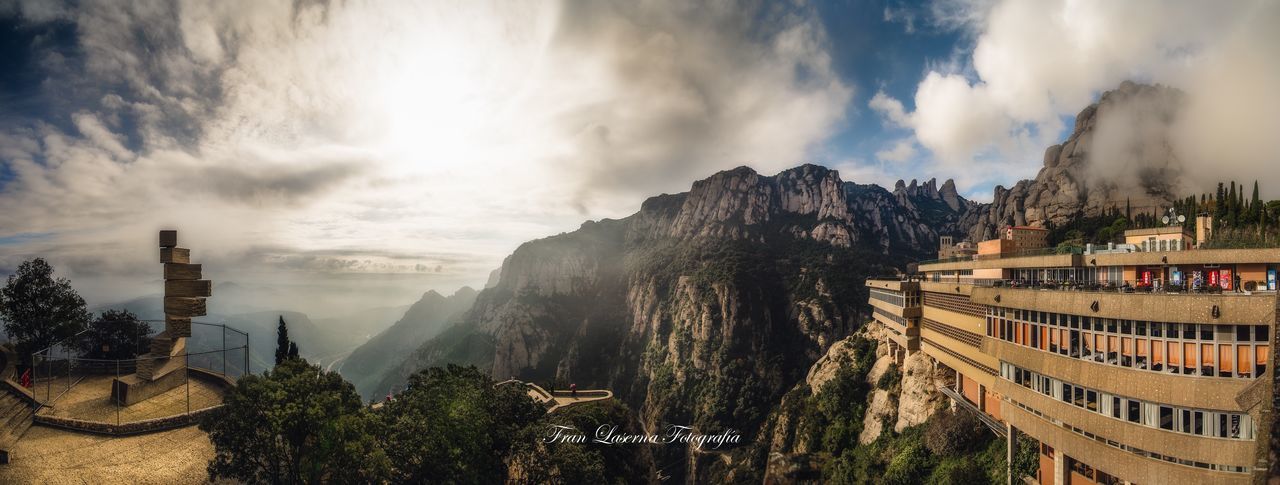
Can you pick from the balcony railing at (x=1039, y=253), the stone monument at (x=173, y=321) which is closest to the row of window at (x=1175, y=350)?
the balcony railing at (x=1039, y=253)

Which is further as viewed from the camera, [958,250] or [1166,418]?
[958,250]

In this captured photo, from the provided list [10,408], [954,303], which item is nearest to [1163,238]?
[954,303]

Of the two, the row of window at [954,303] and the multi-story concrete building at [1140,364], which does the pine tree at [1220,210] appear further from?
the multi-story concrete building at [1140,364]

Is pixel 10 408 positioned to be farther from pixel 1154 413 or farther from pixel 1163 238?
pixel 1163 238

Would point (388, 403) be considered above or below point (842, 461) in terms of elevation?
above

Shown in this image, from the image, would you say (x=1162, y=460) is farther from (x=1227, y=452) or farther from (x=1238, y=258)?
(x=1238, y=258)

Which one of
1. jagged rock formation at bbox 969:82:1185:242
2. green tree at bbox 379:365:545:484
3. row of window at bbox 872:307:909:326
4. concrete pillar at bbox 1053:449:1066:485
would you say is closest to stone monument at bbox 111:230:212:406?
green tree at bbox 379:365:545:484

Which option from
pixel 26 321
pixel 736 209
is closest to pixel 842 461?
pixel 26 321
